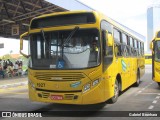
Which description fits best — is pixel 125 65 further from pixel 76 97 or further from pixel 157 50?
pixel 76 97

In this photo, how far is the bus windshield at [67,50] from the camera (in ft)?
28.3

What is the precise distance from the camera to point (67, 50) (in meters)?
8.82

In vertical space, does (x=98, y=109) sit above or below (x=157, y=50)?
below

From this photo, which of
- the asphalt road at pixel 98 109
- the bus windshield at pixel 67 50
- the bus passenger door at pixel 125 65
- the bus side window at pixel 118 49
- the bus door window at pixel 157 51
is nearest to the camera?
the bus windshield at pixel 67 50

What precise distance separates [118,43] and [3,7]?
11.4 meters

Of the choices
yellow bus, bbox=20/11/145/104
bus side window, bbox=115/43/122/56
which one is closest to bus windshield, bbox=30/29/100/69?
yellow bus, bbox=20/11/145/104

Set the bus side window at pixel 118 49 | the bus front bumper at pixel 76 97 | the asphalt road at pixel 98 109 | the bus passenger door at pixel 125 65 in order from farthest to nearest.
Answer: the bus passenger door at pixel 125 65 < the bus side window at pixel 118 49 < the asphalt road at pixel 98 109 < the bus front bumper at pixel 76 97

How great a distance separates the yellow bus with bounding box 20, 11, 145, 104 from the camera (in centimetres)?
852

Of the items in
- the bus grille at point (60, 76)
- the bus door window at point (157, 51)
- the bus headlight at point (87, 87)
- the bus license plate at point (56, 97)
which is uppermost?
the bus door window at point (157, 51)

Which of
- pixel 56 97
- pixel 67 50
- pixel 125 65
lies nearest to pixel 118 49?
pixel 125 65

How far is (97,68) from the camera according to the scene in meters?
8.62

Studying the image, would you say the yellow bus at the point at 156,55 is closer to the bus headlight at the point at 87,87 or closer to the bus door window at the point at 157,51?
the bus door window at the point at 157,51

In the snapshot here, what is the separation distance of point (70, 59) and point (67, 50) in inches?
11.4

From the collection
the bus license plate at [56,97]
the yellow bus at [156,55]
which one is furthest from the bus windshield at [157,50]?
the bus license plate at [56,97]
